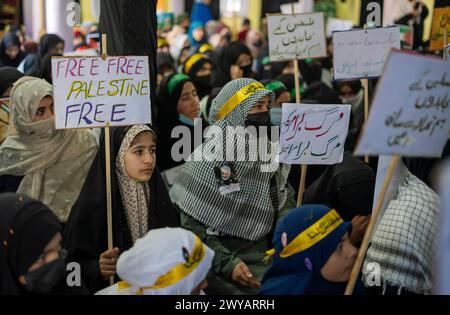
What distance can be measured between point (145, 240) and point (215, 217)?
1.50 metres

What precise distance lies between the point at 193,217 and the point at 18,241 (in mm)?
1843

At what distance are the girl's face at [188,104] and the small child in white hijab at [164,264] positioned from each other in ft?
12.6

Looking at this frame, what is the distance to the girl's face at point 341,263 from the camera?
13.2 ft

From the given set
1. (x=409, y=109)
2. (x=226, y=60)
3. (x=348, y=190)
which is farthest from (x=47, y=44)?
(x=409, y=109)

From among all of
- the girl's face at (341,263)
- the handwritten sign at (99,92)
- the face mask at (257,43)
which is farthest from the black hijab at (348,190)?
the face mask at (257,43)

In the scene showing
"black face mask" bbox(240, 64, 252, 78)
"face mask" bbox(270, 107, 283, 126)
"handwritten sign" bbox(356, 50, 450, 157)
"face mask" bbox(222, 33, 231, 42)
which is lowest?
"face mask" bbox(270, 107, 283, 126)

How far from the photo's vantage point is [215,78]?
33.6ft

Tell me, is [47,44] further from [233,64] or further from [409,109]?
[409,109]

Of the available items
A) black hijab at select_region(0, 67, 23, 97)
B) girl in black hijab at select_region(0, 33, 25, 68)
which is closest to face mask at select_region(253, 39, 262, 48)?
girl in black hijab at select_region(0, 33, 25, 68)

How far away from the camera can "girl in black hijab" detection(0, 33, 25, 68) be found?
1316 centimetres

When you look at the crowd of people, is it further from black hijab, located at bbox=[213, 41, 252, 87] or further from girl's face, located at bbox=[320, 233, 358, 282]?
black hijab, located at bbox=[213, 41, 252, 87]

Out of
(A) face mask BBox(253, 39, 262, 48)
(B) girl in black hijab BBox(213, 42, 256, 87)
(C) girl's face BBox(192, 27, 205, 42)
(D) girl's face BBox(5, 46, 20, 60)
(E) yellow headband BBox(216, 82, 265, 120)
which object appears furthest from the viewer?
(C) girl's face BBox(192, 27, 205, 42)

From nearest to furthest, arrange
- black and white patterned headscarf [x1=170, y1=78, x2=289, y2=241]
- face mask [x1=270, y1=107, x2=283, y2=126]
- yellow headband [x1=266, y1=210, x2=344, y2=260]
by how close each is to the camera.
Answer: yellow headband [x1=266, y1=210, x2=344, y2=260] → black and white patterned headscarf [x1=170, y1=78, x2=289, y2=241] → face mask [x1=270, y1=107, x2=283, y2=126]

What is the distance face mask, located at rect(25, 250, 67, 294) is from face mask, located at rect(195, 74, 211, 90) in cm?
592
